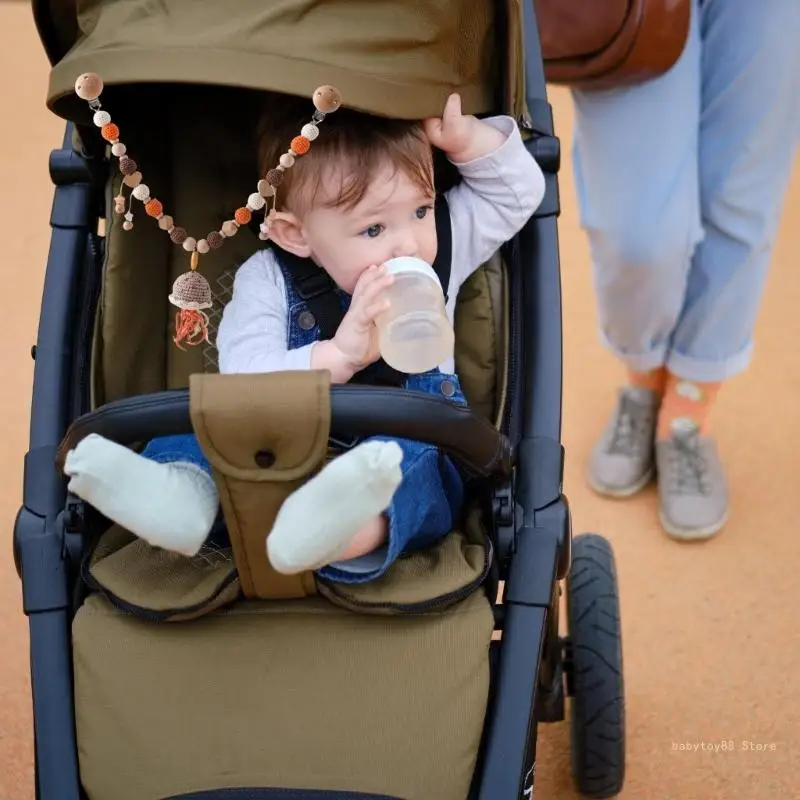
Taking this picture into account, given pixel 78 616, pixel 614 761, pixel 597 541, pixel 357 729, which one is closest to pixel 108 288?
pixel 78 616

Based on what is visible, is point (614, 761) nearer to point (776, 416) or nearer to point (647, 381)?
point (647, 381)

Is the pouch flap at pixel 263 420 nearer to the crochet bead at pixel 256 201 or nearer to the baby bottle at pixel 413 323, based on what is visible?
the baby bottle at pixel 413 323

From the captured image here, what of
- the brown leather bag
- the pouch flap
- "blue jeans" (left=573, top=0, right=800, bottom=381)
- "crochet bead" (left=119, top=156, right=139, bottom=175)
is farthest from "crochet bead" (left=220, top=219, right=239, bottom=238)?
"blue jeans" (left=573, top=0, right=800, bottom=381)

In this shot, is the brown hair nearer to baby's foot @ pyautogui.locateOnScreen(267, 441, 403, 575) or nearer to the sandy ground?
baby's foot @ pyautogui.locateOnScreen(267, 441, 403, 575)

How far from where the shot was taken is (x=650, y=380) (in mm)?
1937

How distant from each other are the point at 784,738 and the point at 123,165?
1.09m

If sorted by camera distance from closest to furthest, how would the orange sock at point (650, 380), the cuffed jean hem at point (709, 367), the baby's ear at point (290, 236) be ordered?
the baby's ear at point (290, 236) → the cuffed jean hem at point (709, 367) → the orange sock at point (650, 380)

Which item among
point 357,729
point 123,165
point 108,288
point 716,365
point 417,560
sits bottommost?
point 357,729

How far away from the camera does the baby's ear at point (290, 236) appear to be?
4.02ft

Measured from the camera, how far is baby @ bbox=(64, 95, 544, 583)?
0.93m

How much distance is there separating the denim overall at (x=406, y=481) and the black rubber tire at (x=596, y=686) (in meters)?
0.31

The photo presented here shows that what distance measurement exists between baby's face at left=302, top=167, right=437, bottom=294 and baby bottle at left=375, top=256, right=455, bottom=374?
0.07 metres

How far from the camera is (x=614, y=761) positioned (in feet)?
4.64

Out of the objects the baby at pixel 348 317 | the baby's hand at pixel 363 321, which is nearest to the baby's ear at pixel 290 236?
the baby at pixel 348 317
